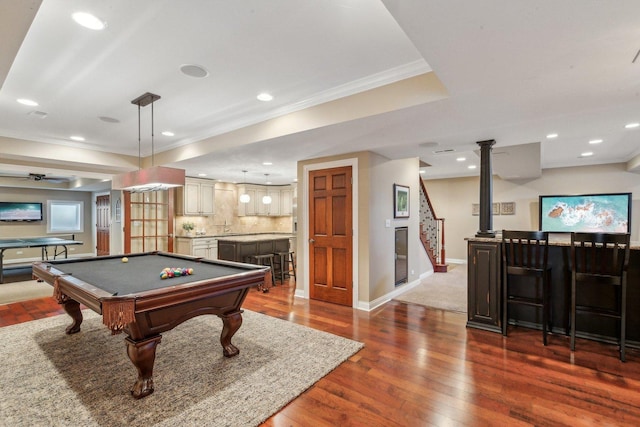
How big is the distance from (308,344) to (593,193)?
737cm

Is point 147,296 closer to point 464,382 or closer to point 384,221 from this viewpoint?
point 464,382

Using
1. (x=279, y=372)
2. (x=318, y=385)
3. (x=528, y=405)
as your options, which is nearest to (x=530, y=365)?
(x=528, y=405)

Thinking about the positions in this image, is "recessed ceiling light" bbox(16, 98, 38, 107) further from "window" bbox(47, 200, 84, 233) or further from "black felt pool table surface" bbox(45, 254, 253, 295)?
"window" bbox(47, 200, 84, 233)

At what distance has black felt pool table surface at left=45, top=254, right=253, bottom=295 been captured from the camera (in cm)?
243

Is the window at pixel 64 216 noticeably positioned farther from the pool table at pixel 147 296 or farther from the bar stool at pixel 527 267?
the bar stool at pixel 527 267

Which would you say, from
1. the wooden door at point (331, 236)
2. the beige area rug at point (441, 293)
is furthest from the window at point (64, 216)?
the beige area rug at point (441, 293)

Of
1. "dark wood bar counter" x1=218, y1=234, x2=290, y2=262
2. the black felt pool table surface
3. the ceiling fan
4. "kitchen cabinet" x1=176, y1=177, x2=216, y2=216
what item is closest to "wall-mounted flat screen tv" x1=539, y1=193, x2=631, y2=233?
"dark wood bar counter" x1=218, y1=234, x2=290, y2=262

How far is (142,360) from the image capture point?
216cm

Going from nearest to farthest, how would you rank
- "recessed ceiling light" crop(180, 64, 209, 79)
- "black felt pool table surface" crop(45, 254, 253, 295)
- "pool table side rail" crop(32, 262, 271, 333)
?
1. "pool table side rail" crop(32, 262, 271, 333)
2. "black felt pool table surface" crop(45, 254, 253, 295)
3. "recessed ceiling light" crop(180, 64, 209, 79)

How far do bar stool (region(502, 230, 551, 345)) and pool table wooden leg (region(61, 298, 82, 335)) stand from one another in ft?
15.4

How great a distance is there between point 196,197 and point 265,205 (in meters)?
2.12

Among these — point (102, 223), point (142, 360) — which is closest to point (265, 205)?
point (102, 223)

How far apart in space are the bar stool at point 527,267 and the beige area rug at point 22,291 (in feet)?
22.7

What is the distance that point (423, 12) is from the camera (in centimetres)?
152
